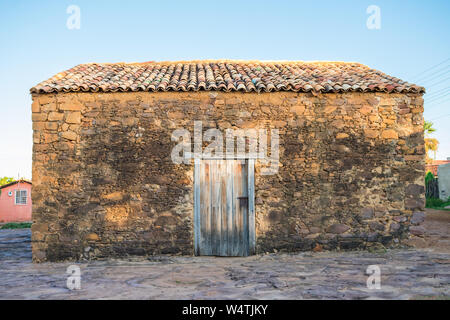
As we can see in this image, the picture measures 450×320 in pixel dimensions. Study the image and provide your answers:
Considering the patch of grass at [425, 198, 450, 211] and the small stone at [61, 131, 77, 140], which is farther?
the patch of grass at [425, 198, 450, 211]

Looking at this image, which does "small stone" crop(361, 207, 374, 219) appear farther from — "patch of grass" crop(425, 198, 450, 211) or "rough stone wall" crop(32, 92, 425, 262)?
"patch of grass" crop(425, 198, 450, 211)

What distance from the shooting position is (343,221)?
746 centimetres

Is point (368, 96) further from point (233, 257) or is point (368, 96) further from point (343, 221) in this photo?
point (233, 257)

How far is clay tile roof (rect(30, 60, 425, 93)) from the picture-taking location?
7.49m

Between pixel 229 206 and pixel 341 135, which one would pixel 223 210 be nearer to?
pixel 229 206

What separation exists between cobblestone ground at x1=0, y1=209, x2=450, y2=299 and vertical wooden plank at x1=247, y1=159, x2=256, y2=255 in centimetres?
29

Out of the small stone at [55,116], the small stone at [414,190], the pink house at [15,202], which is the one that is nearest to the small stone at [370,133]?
the small stone at [414,190]

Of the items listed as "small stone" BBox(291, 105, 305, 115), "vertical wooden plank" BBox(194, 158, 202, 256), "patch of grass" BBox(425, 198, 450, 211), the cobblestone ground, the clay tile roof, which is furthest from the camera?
"patch of grass" BBox(425, 198, 450, 211)

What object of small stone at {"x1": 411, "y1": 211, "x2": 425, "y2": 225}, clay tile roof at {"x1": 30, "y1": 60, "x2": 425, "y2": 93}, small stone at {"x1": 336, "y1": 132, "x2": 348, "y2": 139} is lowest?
small stone at {"x1": 411, "y1": 211, "x2": 425, "y2": 225}

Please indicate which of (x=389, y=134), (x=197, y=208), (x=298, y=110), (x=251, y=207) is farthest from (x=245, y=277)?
(x=389, y=134)

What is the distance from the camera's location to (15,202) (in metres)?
24.0

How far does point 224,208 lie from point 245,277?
2.25 meters

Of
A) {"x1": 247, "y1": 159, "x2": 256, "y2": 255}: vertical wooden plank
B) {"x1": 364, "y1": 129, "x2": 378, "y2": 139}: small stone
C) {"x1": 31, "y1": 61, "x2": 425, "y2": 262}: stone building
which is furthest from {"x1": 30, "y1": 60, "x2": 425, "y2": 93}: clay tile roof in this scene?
{"x1": 247, "y1": 159, "x2": 256, "y2": 255}: vertical wooden plank

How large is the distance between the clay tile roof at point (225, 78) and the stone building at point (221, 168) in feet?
0.20
